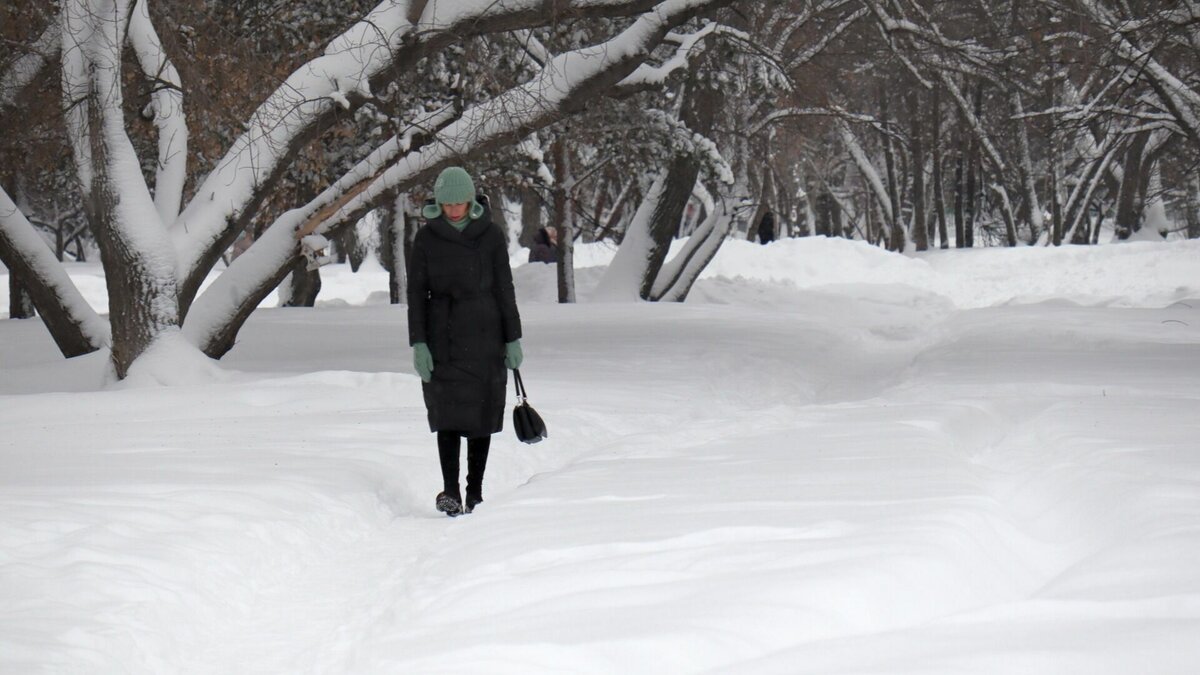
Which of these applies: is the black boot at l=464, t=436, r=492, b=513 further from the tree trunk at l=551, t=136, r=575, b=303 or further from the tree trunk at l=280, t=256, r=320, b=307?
the tree trunk at l=280, t=256, r=320, b=307

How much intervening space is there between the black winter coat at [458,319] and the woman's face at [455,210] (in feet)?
0.17

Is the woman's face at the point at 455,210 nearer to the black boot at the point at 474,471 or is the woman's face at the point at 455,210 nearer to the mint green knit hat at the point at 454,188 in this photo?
the mint green knit hat at the point at 454,188

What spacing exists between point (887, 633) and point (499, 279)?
391 cm

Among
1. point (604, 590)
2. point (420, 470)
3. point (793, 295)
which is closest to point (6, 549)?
point (604, 590)

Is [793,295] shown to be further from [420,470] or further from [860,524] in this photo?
[860,524]

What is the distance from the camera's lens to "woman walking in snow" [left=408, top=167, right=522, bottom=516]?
7.26 metres

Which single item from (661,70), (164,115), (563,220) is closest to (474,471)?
(164,115)

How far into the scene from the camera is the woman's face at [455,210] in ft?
23.7

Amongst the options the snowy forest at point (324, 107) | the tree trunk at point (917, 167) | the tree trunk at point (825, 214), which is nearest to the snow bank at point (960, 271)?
the tree trunk at point (917, 167)

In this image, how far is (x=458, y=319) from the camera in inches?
287

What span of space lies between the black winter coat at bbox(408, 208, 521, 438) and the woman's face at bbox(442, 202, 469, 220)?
2.0 inches

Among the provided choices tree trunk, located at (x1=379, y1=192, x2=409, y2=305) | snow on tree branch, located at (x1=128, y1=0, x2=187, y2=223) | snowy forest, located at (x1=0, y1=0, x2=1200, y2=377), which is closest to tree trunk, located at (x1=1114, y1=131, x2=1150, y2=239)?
snowy forest, located at (x1=0, y1=0, x2=1200, y2=377)

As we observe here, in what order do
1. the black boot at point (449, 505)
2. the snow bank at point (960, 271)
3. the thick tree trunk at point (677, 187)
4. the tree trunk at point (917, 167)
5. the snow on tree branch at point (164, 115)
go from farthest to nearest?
1. the tree trunk at point (917, 167)
2. the snow bank at point (960, 271)
3. the thick tree trunk at point (677, 187)
4. the snow on tree branch at point (164, 115)
5. the black boot at point (449, 505)

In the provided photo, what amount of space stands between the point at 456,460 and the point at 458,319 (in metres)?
0.78
